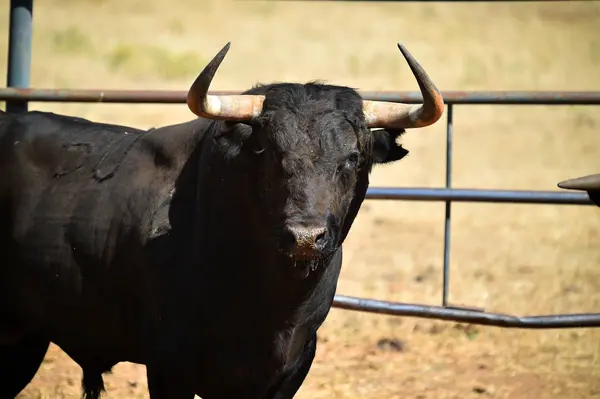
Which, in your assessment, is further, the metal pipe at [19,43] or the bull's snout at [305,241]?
the metal pipe at [19,43]

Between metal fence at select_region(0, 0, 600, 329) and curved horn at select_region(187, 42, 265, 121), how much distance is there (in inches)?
77.3

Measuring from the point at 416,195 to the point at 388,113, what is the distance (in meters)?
2.18

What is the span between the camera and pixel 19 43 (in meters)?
6.66

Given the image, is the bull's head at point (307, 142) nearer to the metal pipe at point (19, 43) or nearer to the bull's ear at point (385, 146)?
the bull's ear at point (385, 146)

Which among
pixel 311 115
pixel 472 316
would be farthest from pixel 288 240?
pixel 472 316

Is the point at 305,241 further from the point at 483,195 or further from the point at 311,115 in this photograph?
the point at 483,195

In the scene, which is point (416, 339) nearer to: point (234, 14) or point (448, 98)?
point (448, 98)

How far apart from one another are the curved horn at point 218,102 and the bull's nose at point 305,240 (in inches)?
24.8

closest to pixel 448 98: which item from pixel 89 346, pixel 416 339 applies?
pixel 416 339

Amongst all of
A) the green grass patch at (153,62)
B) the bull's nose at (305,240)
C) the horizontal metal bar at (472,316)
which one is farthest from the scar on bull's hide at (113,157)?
the green grass patch at (153,62)

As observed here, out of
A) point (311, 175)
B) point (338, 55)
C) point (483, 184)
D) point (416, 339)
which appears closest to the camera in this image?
point (311, 175)

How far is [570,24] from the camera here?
2700 centimetres

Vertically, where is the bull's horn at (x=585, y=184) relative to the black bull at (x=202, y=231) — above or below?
above

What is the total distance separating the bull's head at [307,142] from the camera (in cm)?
407
